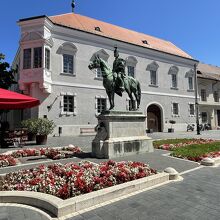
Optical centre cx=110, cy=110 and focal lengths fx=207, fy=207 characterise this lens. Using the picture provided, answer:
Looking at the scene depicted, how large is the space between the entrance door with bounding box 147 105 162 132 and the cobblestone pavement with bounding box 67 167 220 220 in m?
22.7

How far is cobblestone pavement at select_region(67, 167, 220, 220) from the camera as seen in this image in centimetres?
380

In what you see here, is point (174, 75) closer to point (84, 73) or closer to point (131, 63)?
point (131, 63)

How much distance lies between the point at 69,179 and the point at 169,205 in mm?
2408

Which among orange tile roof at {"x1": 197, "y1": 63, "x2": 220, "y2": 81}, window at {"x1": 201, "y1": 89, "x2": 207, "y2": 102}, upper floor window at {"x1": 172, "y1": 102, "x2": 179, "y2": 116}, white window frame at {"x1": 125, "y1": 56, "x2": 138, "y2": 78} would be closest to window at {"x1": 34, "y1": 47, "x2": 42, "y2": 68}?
white window frame at {"x1": 125, "y1": 56, "x2": 138, "y2": 78}

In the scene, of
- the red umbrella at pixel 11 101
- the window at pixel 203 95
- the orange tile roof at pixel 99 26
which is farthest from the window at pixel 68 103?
the window at pixel 203 95

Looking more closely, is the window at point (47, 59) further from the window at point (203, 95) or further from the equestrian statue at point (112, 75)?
the window at point (203, 95)

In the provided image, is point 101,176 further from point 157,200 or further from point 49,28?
point 49,28

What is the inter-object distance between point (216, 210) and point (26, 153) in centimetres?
856

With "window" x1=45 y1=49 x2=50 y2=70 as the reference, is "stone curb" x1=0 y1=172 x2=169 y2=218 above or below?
below

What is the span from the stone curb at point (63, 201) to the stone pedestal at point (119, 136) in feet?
13.8

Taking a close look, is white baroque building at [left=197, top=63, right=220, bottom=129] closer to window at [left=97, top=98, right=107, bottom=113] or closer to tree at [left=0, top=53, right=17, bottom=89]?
window at [left=97, top=98, right=107, bottom=113]

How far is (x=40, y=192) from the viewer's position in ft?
15.0

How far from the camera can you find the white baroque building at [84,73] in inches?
781

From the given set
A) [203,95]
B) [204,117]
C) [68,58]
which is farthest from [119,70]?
[203,95]
